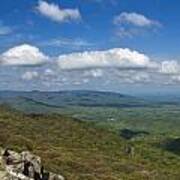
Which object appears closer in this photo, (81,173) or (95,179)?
(95,179)

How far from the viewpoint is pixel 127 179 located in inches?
7859

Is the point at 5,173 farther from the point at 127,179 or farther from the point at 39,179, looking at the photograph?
the point at 127,179

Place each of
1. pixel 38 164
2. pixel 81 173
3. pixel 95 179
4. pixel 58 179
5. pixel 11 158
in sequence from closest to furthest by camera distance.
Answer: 1. pixel 11 158
2. pixel 38 164
3. pixel 58 179
4. pixel 95 179
5. pixel 81 173

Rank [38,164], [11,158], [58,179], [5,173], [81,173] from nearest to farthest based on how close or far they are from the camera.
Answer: [5,173] < [11,158] < [38,164] < [58,179] < [81,173]

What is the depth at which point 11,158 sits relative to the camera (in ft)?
275

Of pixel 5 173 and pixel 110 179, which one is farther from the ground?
pixel 5 173

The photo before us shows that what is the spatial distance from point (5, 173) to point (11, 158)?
14846 mm

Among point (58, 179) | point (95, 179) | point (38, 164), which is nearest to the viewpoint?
point (38, 164)

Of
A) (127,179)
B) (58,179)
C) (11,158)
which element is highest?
(11,158)

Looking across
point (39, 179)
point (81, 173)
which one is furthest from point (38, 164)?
point (81, 173)

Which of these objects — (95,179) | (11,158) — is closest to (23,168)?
(11,158)

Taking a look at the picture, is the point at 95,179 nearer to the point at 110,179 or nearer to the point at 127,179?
the point at 110,179

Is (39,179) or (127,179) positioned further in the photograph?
(127,179)

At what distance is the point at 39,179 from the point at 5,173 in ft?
80.2
